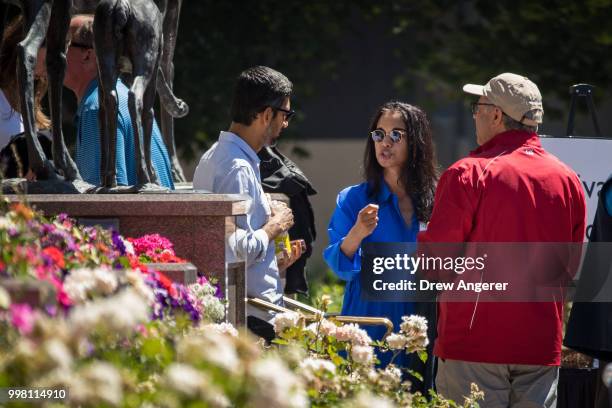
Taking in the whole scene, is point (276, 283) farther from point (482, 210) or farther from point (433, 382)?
point (482, 210)

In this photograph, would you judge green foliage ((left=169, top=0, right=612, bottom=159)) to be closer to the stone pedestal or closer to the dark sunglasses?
the dark sunglasses

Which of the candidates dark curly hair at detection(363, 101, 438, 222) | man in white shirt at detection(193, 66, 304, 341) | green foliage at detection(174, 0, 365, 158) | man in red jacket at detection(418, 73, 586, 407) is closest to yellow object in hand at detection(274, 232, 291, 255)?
man in white shirt at detection(193, 66, 304, 341)

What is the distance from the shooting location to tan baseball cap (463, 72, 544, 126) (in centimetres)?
454

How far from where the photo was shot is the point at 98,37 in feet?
15.4

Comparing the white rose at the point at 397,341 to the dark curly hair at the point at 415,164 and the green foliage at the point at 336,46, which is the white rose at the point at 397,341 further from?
the green foliage at the point at 336,46

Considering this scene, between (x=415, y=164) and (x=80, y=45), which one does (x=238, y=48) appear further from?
(x=415, y=164)

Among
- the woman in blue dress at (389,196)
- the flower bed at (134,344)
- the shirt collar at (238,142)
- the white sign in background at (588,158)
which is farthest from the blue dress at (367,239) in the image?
the white sign in background at (588,158)

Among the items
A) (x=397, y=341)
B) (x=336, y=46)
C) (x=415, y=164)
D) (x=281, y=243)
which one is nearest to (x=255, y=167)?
(x=281, y=243)

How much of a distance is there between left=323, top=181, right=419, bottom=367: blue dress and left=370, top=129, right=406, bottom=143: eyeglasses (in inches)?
8.1

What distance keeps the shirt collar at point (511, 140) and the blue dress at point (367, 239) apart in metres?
0.73

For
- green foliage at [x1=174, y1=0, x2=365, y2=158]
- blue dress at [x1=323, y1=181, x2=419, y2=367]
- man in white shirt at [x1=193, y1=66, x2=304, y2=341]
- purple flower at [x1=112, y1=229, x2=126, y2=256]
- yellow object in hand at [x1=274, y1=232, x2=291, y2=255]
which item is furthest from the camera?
green foliage at [x1=174, y1=0, x2=365, y2=158]

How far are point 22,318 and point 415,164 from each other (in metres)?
3.27

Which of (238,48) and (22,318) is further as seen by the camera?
(238,48)

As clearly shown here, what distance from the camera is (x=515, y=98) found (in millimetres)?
4543
